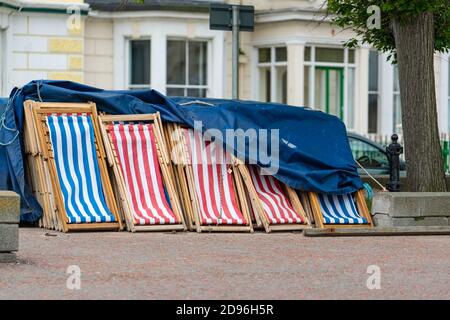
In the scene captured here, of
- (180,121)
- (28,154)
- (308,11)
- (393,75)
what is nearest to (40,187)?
(28,154)

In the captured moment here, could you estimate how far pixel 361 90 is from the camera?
33469 millimetres

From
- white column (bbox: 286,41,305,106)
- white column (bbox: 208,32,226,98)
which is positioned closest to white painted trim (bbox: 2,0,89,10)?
white column (bbox: 208,32,226,98)

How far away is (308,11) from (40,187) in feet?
53.3

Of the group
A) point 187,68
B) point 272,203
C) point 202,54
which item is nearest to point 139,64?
point 187,68

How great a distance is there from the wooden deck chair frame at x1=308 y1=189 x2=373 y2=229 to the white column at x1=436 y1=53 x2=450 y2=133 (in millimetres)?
17736

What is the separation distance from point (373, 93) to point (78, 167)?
18907 mm

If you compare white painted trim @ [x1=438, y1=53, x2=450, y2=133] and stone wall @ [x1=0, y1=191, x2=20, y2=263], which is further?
white painted trim @ [x1=438, y1=53, x2=450, y2=133]

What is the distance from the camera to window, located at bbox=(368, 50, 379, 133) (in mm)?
34562

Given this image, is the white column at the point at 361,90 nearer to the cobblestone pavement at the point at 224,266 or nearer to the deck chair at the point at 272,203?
the deck chair at the point at 272,203

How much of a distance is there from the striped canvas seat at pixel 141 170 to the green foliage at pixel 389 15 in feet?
13.0

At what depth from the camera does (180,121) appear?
1736cm

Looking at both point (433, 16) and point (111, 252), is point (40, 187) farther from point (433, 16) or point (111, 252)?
point (433, 16)

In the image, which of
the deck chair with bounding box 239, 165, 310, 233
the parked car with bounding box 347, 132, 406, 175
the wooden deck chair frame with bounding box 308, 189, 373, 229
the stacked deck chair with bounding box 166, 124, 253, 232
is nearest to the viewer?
the stacked deck chair with bounding box 166, 124, 253, 232

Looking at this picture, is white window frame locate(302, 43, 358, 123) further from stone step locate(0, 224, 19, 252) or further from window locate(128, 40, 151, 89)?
stone step locate(0, 224, 19, 252)
